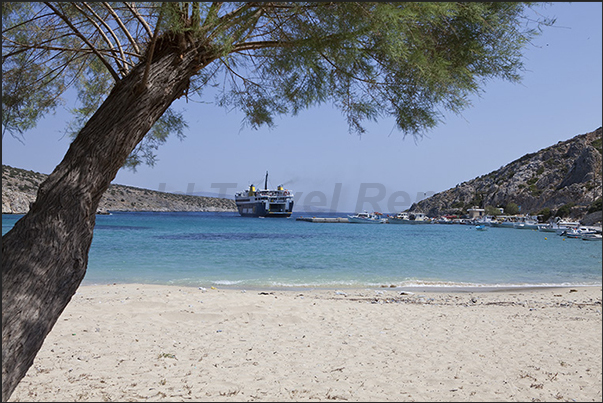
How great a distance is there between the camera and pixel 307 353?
4.18m

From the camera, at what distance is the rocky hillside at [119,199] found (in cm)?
3114

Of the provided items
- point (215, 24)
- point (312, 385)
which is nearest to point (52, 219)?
point (215, 24)

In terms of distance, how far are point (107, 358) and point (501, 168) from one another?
2493 inches

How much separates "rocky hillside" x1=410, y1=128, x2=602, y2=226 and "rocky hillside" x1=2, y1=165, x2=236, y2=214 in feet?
127

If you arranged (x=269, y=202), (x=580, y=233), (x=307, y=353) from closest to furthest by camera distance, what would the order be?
(x=307, y=353) → (x=580, y=233) → (x=269, y=202)

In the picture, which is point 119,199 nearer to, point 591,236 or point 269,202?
point 269,202

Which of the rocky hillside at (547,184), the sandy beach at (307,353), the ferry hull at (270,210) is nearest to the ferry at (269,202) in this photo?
the ferry hull at (270,210)

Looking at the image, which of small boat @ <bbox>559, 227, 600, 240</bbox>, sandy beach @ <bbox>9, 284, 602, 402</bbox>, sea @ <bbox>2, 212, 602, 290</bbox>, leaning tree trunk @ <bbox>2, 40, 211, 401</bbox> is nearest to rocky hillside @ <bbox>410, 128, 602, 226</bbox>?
small boat @ <bbox>559, 227, 600, 240</bbox>

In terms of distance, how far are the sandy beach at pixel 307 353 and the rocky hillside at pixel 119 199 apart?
18723 millimetres

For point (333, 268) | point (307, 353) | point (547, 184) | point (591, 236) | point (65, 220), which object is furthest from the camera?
point (547, 184)

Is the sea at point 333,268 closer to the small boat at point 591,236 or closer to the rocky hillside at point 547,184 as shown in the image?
the small boat at point 591,236

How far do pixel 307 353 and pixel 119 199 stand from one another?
217ft

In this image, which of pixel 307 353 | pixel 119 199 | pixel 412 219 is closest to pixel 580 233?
pixel 307 353

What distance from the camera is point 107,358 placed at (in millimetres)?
3846
